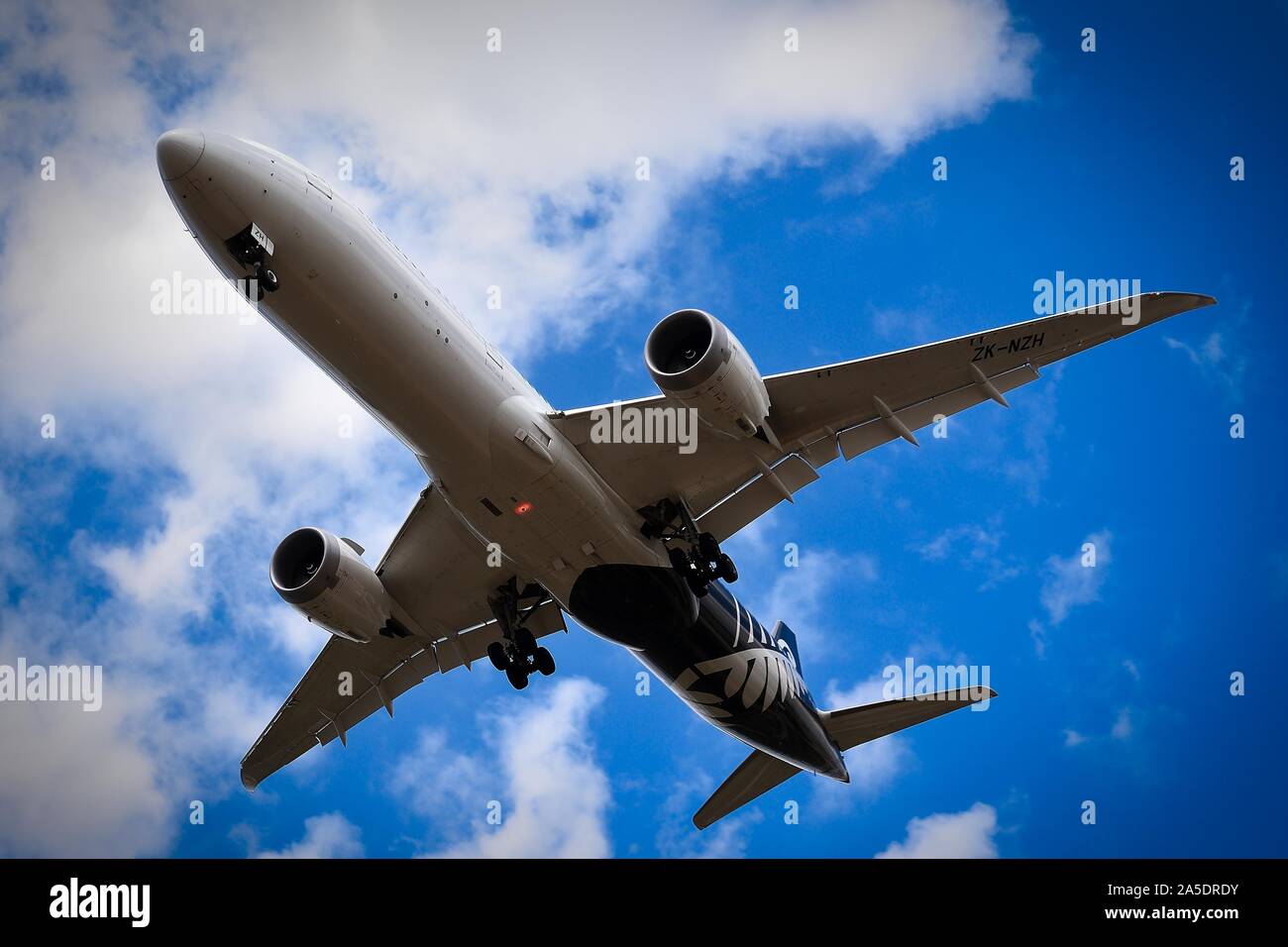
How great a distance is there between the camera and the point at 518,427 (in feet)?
58.2

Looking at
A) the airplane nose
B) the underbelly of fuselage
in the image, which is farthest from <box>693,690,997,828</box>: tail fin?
the airplane nose

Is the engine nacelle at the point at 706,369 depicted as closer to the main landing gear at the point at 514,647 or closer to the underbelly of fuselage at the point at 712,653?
the underbelly of fuselage at the point at 712,653

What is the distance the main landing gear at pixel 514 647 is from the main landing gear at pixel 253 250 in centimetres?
877

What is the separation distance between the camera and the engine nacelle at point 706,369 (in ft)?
56.3

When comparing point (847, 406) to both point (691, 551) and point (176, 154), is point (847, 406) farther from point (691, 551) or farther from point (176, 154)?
point (176, 154)

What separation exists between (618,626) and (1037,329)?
9.17 metres

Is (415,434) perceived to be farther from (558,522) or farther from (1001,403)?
(1001,403)

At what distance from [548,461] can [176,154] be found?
7171 mm

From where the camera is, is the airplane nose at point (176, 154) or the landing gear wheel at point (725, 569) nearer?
the airplane nose at point (176, 154)

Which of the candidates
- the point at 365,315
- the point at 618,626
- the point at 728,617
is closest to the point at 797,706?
the point at 728,617

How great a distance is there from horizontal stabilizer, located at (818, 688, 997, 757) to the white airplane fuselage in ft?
15.9

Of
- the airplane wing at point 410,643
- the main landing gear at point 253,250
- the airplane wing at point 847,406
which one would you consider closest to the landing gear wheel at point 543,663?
the airplane wing at point 410,643

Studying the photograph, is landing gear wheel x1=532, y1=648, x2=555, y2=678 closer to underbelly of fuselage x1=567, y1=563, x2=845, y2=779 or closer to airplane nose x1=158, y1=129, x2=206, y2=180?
underbelly of fuselage x1=567, y1=563, x2=845, y2=779

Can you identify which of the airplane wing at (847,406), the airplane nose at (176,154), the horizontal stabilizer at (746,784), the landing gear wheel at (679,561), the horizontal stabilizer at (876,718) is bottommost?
the horizontal stabilizer at (746,784)
